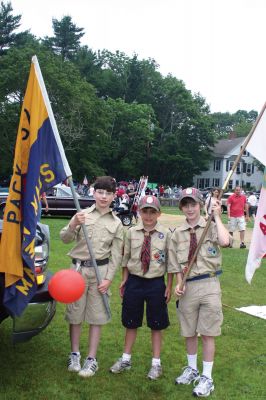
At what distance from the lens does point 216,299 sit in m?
3.99

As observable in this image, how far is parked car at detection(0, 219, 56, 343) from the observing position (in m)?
3.54

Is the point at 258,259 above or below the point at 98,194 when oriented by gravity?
below

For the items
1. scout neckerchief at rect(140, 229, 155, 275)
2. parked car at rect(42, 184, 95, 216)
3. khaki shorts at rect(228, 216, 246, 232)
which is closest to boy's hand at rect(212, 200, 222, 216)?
scout neckerchief at rect(140, 229, 155, 275)

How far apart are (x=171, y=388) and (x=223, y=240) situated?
1.30m

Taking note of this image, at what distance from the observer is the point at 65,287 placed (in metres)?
3.53

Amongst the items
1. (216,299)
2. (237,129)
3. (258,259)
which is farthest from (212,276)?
(237,129)

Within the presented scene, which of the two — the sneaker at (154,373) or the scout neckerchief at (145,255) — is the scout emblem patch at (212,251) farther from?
the sneaker at (154,373)

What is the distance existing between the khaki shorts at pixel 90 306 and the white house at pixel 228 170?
63856 mm

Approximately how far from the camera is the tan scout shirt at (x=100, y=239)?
4156mm

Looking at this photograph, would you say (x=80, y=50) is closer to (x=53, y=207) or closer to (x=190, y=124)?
(x=190, y=124)

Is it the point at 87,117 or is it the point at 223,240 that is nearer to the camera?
the point at 223,240

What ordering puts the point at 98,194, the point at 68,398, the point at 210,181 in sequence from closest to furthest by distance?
1. the point at 68,398
2. the point at 98,194
3. the point at 210,181

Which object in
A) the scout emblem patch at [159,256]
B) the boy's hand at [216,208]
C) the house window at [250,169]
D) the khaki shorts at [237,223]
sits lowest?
the khaki shorts at [237,223]

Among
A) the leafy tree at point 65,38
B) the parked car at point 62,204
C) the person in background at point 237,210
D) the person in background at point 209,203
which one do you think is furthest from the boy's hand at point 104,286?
the leafy tree at point 65,38
